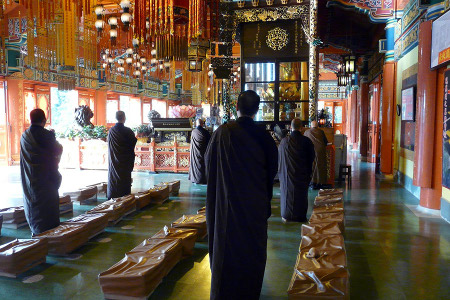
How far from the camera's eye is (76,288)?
2.79m

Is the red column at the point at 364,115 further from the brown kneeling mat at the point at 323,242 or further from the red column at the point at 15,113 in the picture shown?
the red column at the point at 15,113

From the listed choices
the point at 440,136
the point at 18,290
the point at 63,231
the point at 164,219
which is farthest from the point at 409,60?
the point at 18,290

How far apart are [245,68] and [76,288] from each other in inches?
247

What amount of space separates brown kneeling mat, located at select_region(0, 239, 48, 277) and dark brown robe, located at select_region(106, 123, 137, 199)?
2245 millimetres

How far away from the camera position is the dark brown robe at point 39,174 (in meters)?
3.84

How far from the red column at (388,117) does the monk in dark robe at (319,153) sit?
238cm

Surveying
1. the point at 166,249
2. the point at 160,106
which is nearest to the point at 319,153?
the point at 166,249

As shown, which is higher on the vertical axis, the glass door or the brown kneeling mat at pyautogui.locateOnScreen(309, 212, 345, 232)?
the glass door

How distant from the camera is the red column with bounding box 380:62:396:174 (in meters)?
8.34

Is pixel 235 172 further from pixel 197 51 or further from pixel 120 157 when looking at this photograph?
pixel 197 51

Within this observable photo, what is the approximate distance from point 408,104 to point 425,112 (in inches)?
70.4

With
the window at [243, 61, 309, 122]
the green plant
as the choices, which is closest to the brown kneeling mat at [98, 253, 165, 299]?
the window at [243, 61, 309, 122]

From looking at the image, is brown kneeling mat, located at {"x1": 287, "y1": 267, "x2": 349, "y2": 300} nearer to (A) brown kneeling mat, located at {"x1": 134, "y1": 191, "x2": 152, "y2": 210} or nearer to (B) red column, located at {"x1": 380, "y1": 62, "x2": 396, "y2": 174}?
(A) brown kneeling mat, located at {"x1": 134, "y1": 191, "x2": 152, "y2": 210}

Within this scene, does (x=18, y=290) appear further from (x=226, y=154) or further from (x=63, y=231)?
(x=226, y=154)
